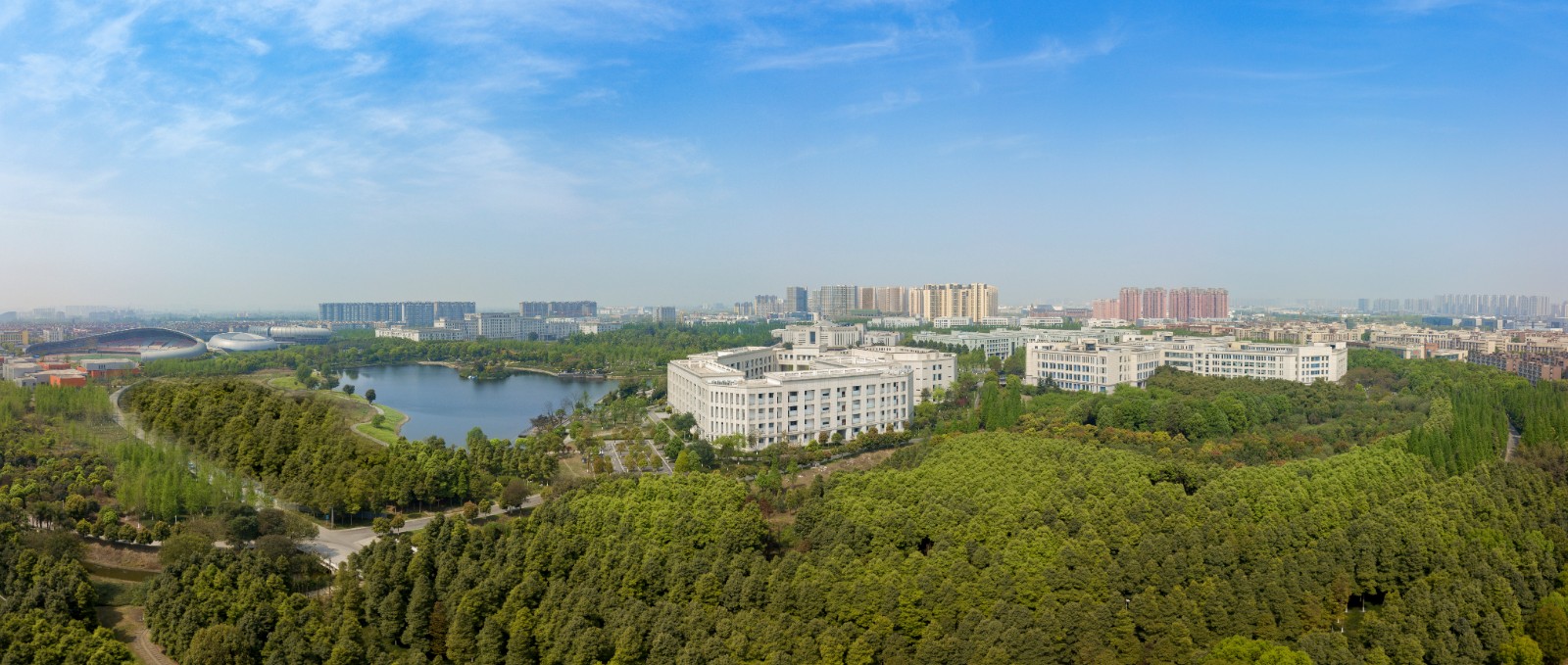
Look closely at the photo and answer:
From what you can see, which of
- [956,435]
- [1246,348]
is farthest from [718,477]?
[1246,348]

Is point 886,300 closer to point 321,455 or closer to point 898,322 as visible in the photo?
point 898,322

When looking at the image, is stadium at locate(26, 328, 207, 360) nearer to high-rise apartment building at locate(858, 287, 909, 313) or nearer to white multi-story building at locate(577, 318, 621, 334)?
white multi-story building at locate(577, 318, 621, 334)

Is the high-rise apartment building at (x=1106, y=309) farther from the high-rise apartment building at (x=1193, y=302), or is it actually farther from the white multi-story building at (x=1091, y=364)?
the white multi-story building at (x=1091, y=364)

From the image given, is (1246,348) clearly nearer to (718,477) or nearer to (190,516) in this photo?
(718,477)

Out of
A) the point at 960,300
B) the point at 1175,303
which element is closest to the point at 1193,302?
the point at 1175,303

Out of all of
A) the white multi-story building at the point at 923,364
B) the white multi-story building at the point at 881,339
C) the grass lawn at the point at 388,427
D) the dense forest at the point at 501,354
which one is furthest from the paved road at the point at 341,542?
the white multi-story building at the point at 881,339

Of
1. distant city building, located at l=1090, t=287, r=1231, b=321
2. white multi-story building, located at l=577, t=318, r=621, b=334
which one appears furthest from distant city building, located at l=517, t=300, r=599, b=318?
distant city building, located at l=1090, t=287, r=1231, b=321

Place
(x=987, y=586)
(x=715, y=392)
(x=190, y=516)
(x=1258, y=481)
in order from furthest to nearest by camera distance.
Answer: (x=715, y=392)
(x=190, y=516)
(x=1258, y=481)
(x=987, y=586)
